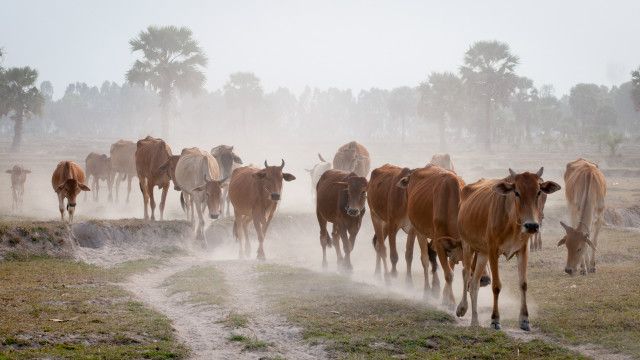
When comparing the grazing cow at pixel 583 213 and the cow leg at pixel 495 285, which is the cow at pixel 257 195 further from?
the cow leg at pixel 495 285

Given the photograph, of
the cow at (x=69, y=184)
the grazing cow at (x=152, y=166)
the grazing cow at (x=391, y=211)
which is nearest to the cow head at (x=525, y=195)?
the grazing cow at (x=391, y=211)

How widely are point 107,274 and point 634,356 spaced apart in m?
12.6

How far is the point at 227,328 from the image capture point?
11.8m

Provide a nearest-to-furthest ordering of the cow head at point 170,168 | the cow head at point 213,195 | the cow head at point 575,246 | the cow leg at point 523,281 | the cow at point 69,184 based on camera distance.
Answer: the cow leg at point 523,281 → the cow head at point 575,246 → the cow head at point 213,195 → the cow at point 69,184 → the cow head at point 170,168

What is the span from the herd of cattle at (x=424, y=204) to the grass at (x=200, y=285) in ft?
10.9

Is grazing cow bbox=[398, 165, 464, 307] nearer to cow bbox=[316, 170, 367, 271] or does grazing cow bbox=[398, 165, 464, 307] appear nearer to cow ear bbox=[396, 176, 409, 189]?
cow ear bbox=[396, 176, 409, 189]

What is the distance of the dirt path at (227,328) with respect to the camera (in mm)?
10411

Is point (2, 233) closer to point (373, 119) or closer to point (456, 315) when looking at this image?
point (456, 315)

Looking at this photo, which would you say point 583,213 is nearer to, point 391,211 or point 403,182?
point 391,211

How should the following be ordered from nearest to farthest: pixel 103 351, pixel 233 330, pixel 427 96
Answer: pixel 103 351, pixel 233 330, pixel 427 96

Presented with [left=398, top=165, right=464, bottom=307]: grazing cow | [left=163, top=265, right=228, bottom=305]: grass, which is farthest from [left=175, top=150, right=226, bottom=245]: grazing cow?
[left=398, top=165, right=464, bottom=307]: grazing cow

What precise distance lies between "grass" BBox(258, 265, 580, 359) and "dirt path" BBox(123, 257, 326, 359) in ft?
→ 1.04

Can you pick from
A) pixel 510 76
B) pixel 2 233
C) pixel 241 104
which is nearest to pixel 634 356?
pixel 2 233

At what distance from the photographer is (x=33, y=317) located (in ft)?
38.2
